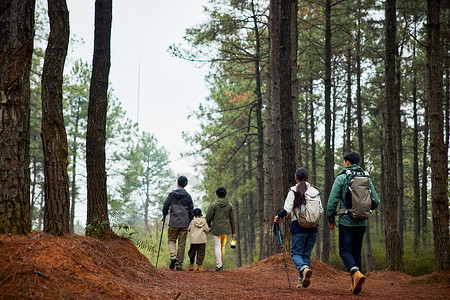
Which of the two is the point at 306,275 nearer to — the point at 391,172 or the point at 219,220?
the point at 219,220

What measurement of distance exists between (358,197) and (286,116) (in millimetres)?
4318

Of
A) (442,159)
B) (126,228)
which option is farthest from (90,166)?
(442,159)

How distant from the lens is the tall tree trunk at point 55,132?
614cm

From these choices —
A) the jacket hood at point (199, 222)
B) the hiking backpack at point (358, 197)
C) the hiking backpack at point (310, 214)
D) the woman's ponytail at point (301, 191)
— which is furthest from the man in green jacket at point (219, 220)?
the hiking backpack at point (358, 197)

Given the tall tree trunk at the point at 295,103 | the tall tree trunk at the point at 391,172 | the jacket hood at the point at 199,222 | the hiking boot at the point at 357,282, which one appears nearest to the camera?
the hiking boot at the point at 357,282

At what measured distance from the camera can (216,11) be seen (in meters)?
17.8

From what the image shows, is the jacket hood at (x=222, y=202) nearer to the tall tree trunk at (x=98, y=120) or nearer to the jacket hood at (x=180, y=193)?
the jacket hood at (x=180, y=193)

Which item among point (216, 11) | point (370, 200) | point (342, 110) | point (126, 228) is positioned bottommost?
point (126, 228)

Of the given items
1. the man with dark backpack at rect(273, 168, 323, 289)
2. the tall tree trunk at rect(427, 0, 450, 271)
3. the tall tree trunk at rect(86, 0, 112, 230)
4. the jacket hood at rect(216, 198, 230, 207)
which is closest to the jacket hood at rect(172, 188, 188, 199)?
the jacket hood at rect(216, 198, 230, 207)

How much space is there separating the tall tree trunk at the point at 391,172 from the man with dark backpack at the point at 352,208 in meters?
5.46

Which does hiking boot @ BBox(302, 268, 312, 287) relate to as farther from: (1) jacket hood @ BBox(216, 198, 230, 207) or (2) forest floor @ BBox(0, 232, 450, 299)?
(1) jacket hood @ BBox(216, 198, 230, 207)

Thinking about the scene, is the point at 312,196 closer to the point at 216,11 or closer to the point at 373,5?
the point at 216,11

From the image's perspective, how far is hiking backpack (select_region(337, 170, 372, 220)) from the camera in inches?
279

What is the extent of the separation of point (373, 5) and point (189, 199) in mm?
13052
